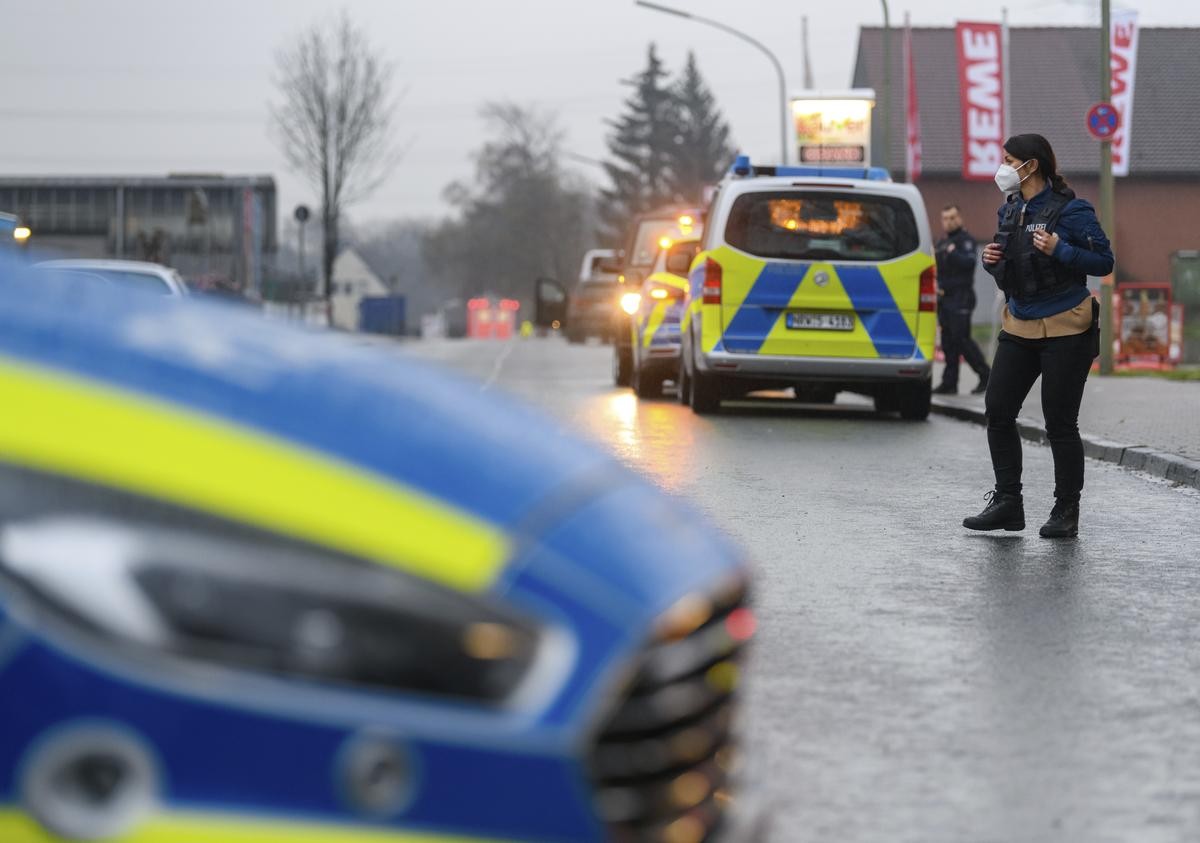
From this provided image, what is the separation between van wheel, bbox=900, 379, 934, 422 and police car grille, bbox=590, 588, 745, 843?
17112 millimetres

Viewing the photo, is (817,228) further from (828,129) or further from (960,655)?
(828,129)

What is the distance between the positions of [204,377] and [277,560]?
1.33ft

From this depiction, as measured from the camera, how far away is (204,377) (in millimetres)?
2723

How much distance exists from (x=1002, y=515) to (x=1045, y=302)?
1042 mm

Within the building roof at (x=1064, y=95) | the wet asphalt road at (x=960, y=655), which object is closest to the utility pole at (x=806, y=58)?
the building roof at (x=1064, y=95)

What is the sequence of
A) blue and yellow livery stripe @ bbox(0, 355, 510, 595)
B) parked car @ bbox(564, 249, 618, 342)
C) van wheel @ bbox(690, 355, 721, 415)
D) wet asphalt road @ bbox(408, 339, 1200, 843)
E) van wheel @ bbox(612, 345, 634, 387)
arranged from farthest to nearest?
parked car @ bbox(564, 249, 618, 342)
van wheel @ bbox(612, 345, 634, 387)
van wheel @ bbox(690, 355, 721, 415)
wet asphalt road @ bbox(408, 339, 1200, 843)
blue and yellow livery stripe @ bbox(0, 355, 510, 595)

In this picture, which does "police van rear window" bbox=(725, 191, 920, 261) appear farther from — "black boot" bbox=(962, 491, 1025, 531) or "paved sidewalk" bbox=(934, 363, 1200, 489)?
"black boot" bbox=(962, 491, 1025, 531)

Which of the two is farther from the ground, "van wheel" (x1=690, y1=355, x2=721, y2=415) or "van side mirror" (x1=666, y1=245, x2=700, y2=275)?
"van side mirror" (x1=666, y1=245, x2=700, y2=275)

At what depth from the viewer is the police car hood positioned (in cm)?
260

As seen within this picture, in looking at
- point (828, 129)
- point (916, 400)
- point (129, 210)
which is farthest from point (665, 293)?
point (129, 210)

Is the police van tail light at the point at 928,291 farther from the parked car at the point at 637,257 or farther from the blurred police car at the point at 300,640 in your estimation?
the blurred police car at the point at 300,640

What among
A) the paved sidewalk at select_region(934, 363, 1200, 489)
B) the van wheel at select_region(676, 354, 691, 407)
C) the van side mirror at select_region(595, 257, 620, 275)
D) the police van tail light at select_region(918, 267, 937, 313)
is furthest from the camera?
the van side mirror at select_region(595, 257, 620, 275)

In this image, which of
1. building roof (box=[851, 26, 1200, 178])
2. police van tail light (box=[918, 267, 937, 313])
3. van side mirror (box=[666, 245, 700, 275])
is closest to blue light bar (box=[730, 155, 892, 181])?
van side mirror (box=[666, 245, 700, 275])

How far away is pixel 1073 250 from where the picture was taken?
9797 mm
